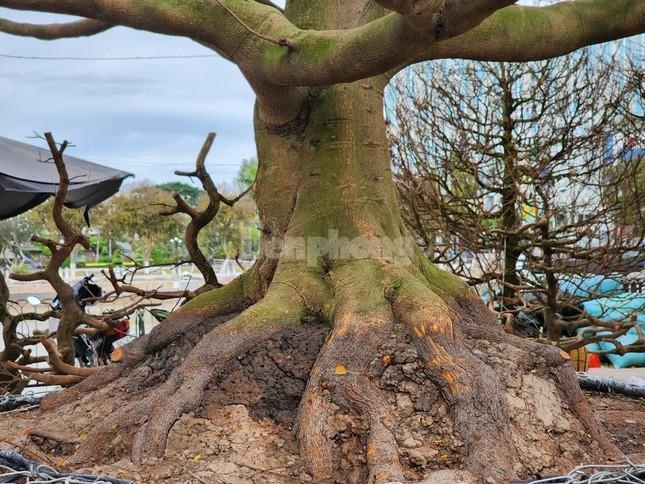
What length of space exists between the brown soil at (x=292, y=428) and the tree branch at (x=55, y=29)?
2214 mm

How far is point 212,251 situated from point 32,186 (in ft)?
115

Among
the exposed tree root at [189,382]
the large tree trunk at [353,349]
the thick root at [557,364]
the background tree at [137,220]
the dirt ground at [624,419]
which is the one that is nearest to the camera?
the large tree trunk at [353,349]

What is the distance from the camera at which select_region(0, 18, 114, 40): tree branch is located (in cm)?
404

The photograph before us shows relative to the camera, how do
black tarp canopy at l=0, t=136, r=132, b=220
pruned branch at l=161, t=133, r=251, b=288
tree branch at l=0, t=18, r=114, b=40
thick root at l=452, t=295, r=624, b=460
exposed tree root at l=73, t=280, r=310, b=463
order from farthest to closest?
black tarp canopy at l=0, t=136, r=132, b=220
pruned branch at l=161, t=133, r=251, b=288
tree branch at l=0, t=18, r=114, b=40
thick root at l=452, t=295, r=624, b=460
exposed tree root at l=73, t=280, r=310, b=463

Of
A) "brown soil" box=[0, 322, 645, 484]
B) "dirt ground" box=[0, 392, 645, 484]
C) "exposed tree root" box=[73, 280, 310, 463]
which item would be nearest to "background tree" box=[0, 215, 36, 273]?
"exposed tree root" box=[73, 280, 310, 463]

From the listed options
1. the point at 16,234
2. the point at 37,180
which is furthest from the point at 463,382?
the point at 16,234

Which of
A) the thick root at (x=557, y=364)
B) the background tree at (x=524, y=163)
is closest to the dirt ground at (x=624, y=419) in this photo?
the thick root at (x=557, y=364)

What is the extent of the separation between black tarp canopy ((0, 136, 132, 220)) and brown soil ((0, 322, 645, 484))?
3.18 metres

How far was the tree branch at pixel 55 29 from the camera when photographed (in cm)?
404

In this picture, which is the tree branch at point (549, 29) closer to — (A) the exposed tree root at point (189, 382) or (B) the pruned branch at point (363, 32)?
(B) the pruned branch at point (363, 32)

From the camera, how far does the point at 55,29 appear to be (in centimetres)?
411

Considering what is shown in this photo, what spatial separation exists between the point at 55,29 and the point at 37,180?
2188 millimetres

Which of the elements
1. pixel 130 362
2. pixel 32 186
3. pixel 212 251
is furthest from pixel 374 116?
pixel 212 251

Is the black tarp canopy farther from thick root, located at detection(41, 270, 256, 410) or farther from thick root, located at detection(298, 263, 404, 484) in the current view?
thick root, located at detection(298, 263, 404, 484)
